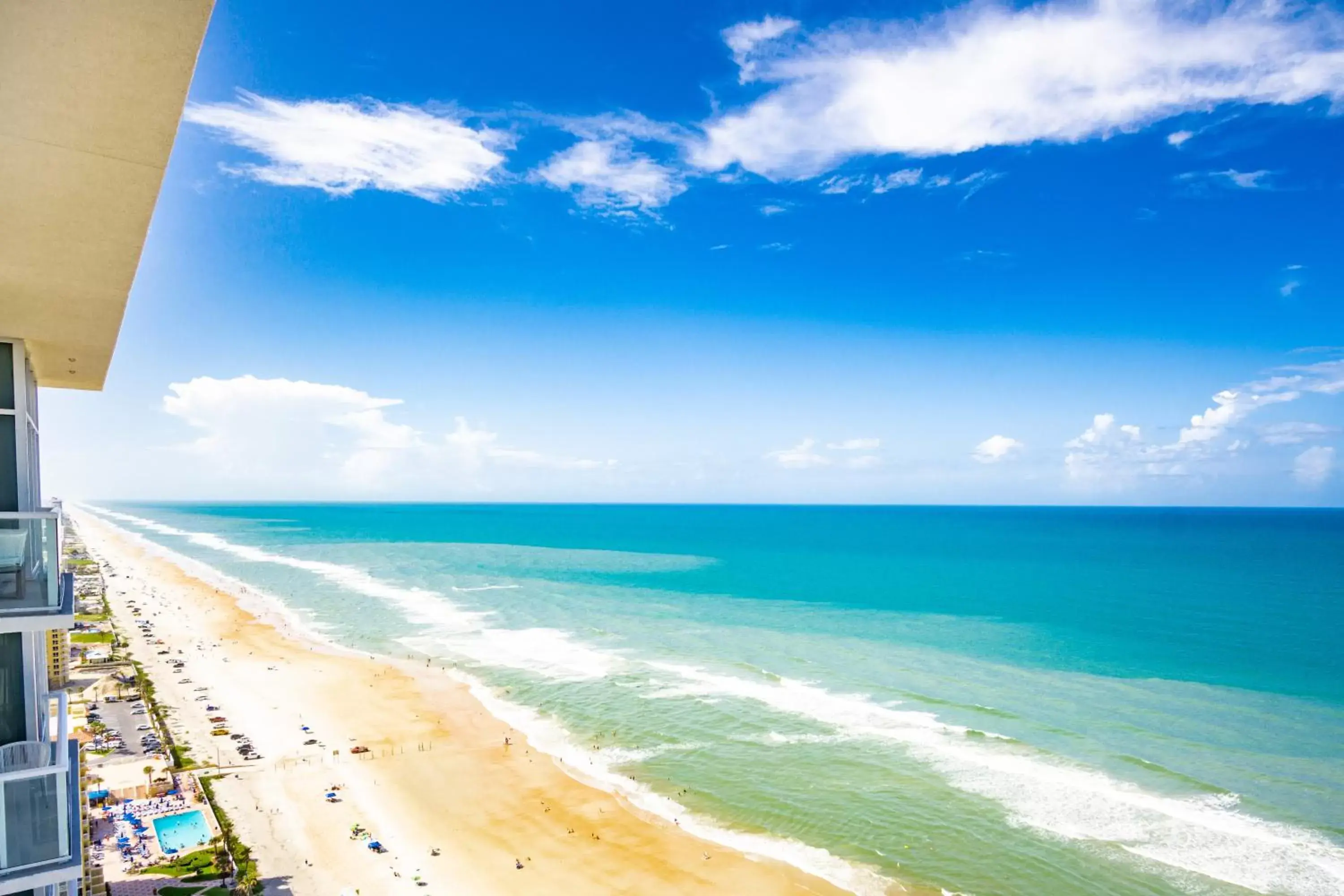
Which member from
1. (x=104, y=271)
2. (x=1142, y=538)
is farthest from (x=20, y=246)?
(x=1142, y=538)

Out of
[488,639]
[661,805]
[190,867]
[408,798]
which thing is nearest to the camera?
[190,867]

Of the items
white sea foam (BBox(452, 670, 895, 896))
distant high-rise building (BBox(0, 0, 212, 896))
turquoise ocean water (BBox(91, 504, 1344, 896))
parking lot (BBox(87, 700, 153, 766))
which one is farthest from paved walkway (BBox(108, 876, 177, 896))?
distant high-rise building (BBox(0, 0, 212, 896))

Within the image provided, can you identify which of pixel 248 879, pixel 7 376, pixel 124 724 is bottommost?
pixel 248 879

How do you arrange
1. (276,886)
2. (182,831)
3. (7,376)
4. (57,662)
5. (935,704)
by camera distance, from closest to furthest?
(7,376) < (276,886) < (182,831) < (57,662) < (935,704)

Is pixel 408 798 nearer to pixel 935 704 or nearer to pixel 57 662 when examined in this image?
pixel 57 662

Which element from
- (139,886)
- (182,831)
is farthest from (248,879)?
(182,831)

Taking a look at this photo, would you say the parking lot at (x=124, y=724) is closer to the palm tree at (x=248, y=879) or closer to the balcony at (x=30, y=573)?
the palm tree at (x=248, y=879)

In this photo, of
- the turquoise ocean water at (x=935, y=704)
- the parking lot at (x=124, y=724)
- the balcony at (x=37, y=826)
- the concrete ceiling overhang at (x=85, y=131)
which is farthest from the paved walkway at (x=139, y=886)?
the concrete ceiling overhang at (x=85, y=131)

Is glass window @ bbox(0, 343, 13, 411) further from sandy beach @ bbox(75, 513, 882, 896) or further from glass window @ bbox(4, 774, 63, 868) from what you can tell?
sandy beach @ bbox(75, 513, 882, 896)
